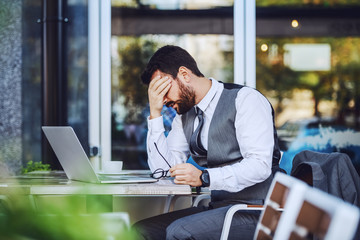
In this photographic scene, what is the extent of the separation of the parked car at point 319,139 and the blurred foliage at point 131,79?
4.89ft

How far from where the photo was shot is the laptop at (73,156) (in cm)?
240

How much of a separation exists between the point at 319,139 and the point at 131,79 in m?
2.19

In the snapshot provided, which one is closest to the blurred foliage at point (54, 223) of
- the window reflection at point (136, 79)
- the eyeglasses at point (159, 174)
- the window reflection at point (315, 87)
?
the eyeglasses at point (159, 174)

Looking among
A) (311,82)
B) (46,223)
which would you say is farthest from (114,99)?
(46,223)

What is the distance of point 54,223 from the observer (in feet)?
2.53

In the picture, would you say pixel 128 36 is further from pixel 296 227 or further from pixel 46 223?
pixel 46 223

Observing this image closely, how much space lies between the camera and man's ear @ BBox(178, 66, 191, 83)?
288 cm

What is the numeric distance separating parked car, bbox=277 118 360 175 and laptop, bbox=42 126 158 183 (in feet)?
9.17

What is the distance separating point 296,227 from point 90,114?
3.60m

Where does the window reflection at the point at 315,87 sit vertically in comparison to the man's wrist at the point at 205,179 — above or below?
above

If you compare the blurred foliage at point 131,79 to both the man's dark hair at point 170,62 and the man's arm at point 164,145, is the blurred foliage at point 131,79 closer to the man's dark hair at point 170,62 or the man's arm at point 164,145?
the man's arm at point 164,145

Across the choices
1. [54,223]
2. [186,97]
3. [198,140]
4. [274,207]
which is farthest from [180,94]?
[54,223]

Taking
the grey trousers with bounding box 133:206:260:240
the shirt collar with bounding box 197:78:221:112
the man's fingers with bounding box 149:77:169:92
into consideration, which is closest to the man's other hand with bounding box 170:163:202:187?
the grey trousers with bounding box 133:206:260:240

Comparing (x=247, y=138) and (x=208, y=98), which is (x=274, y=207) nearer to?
(x=247, y=138)
